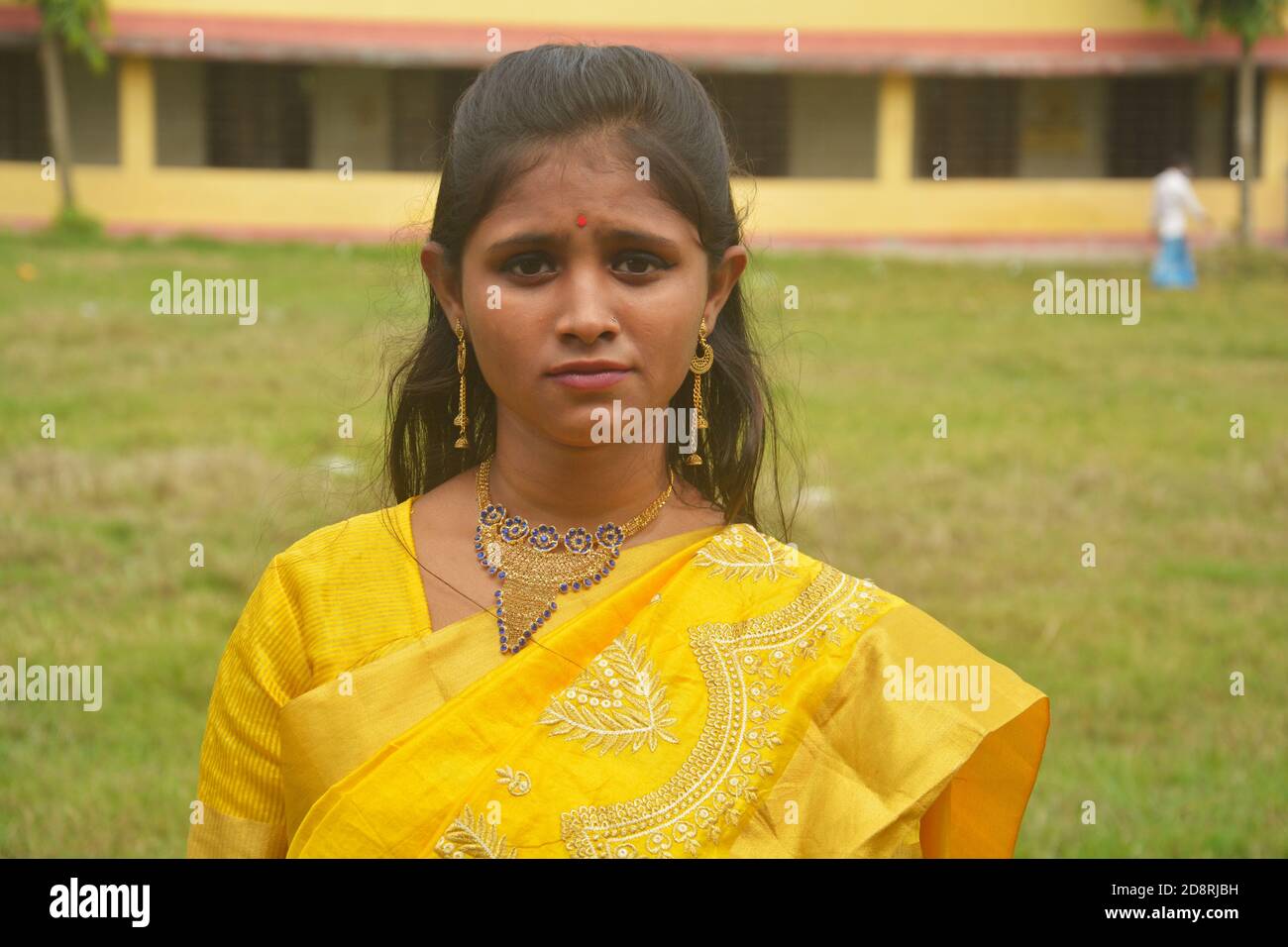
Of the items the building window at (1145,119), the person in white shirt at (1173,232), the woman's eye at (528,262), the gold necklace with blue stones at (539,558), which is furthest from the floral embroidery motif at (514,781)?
the building window at (1145,119)

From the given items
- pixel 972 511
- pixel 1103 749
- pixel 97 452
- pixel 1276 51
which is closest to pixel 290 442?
pixel 97 452

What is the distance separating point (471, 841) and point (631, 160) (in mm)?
935

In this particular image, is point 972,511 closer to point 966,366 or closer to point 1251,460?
point 1251,460

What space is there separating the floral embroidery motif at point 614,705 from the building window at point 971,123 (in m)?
20.9

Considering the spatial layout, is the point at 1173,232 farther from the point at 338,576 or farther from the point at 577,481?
the point at 338,576

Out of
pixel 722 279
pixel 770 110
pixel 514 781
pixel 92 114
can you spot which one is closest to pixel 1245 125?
pixel 770 110

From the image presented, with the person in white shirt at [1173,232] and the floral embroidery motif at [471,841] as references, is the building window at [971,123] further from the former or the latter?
the floral embroidery motif at [471,841]

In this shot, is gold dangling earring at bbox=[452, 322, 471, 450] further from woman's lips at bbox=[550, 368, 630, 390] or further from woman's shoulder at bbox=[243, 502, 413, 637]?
woman's lips at bbox=[550, 368, 630, 390]

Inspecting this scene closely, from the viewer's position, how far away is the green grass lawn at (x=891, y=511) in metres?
4.77

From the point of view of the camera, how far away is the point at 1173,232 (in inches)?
674

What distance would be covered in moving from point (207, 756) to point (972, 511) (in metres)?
5.81

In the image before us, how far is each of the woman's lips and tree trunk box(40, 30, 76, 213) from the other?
1902cm

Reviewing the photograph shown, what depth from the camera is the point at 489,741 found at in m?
2.23
